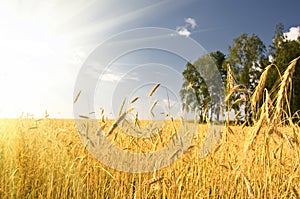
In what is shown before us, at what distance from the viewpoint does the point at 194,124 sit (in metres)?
2.75

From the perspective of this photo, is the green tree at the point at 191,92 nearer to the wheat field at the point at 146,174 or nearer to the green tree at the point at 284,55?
the wheat field at the point at 146,174

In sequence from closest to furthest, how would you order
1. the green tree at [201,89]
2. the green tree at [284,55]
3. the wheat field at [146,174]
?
the wheat field at [146,174] < the green tree at [201,89] < the green tree at [284,55]

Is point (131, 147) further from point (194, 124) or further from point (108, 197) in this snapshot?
point (194, 124)

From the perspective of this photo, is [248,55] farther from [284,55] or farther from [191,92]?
[191,92]

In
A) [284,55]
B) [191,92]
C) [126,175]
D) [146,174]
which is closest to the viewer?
[126,175]

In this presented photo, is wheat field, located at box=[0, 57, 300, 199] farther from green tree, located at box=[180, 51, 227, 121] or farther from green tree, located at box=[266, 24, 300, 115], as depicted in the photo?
green tree, located at box=[266, 24, 300, 115]

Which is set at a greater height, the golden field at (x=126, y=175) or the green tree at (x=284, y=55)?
the green tree at (x=284, y=55)

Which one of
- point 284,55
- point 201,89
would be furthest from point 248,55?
point 201,89

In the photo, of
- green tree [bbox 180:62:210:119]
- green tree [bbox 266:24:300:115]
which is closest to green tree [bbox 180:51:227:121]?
green tree [bbox 180:62:210:119]

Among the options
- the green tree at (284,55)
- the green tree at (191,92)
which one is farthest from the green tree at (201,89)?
the green tree at (284,55)

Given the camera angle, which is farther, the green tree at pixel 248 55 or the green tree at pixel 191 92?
the green tree at pixel 248 55

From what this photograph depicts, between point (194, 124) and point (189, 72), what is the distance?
0.74 metres

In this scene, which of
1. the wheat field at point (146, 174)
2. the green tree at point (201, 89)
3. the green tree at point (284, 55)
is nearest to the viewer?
the wheat field at point (146, 174)

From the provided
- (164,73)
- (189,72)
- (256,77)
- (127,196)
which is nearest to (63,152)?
(127,196)
